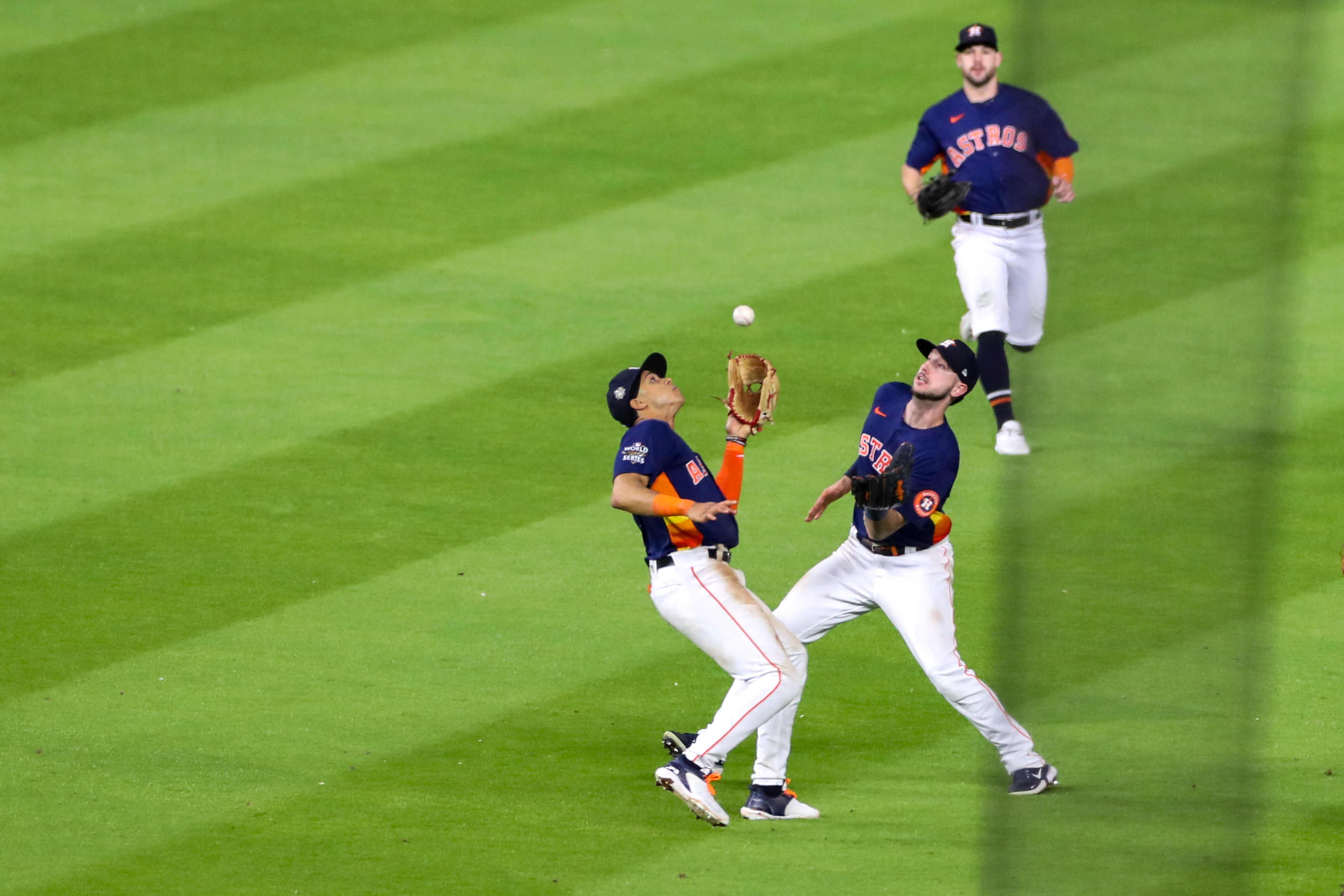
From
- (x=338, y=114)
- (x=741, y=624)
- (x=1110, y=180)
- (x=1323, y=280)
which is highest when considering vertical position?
(x=338, y=114)

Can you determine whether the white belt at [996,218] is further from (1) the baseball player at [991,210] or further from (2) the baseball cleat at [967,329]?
(2) the baseball cleat at [967,329]

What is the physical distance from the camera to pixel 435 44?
16312 mm

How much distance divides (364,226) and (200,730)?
21.3 ft

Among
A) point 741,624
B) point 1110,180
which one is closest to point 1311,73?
point 1110,180

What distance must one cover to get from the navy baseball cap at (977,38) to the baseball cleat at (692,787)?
16.7ft

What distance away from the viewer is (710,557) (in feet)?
22.6

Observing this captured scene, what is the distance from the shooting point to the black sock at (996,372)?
10.1m

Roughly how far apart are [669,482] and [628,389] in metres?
0.47

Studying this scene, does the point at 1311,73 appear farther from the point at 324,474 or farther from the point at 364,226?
the point at 364,226

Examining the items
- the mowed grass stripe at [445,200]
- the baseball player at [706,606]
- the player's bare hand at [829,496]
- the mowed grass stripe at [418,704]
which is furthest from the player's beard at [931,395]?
the mowed grass stripe at [445,200]

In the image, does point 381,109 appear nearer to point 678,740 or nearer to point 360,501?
point 360,501

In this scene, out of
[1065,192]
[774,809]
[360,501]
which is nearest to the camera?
[1065,192]

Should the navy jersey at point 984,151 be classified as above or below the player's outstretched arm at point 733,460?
above

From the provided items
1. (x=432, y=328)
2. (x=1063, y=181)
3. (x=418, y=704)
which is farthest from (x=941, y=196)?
(x=1063, y=181)
